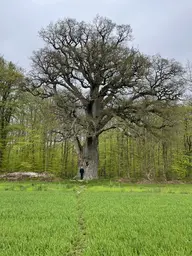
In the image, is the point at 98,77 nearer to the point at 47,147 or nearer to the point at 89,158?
the point at 89,158

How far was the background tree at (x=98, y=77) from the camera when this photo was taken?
27000 mm

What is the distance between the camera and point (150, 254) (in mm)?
3561

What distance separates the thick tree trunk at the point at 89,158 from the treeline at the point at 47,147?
14.1 ft

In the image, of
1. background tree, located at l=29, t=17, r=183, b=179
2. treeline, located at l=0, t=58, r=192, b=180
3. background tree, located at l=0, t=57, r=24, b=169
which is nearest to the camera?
background tree, located at l=29, t=17, r=183, b=179

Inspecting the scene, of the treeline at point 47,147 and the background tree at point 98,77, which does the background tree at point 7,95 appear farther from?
the background tree at point 98,77

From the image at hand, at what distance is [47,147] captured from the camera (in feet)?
123

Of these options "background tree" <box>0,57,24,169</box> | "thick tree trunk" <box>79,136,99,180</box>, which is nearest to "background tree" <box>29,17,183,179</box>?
"thick tree trunk" <box>79,136,99,180</box>

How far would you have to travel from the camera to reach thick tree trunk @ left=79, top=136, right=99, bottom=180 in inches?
1105

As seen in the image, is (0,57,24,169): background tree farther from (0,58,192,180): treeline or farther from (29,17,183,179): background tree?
(29,17,183,179): background tree

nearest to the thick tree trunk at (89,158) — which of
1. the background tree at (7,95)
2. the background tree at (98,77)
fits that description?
the background tree at (98,77)

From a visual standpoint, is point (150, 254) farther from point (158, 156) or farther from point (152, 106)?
point (158, 156)

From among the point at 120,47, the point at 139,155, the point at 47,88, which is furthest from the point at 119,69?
the point at 139,155

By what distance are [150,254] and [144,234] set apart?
1318 mm

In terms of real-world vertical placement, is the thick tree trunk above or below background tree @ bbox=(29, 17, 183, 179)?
below
